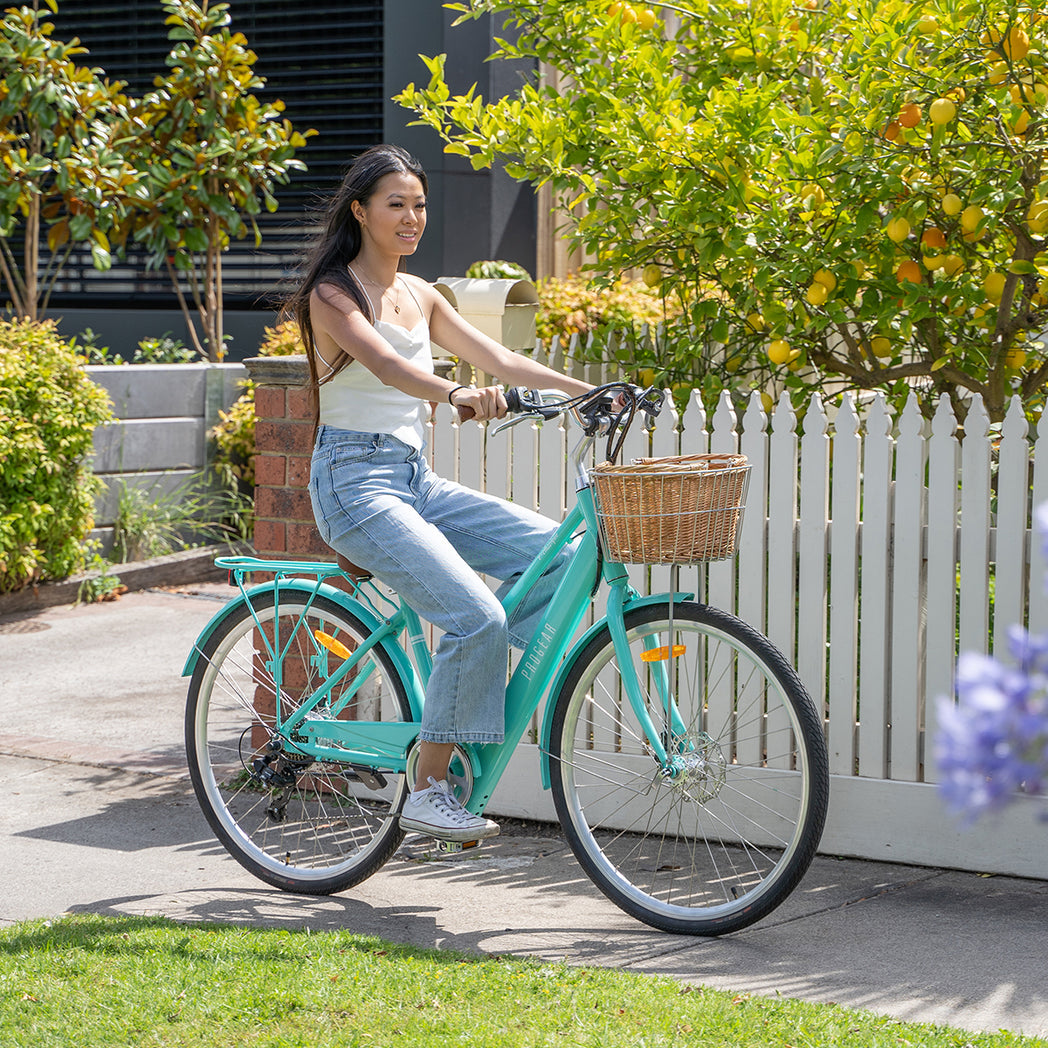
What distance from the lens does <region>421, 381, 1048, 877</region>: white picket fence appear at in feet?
13.9

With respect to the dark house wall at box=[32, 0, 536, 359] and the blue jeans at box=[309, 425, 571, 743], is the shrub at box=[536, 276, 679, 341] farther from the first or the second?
the blue jeans at box=[309, 425, 571, 743]

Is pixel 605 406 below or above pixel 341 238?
below

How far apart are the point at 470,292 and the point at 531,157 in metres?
1.51

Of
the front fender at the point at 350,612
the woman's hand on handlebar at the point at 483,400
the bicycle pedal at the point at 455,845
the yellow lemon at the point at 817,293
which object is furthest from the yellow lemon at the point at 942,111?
the bicycle pedal at the point at 455,845

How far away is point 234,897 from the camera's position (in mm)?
4230

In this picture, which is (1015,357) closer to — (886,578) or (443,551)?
(886,578)

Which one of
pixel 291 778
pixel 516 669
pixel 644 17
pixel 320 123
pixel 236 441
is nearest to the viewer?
pixel 516 669

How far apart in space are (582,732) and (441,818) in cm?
99

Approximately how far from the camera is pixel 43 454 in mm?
8133

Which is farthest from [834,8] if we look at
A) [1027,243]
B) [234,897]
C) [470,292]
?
[234,897]

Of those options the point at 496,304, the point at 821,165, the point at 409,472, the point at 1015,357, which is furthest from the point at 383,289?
the point at 496,304

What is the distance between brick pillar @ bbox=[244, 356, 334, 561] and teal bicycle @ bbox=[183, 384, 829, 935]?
0.82 ft

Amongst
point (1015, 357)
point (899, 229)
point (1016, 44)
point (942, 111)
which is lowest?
point (1015, 357)

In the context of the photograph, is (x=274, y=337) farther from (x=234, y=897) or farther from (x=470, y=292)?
(x=234, y=897)
